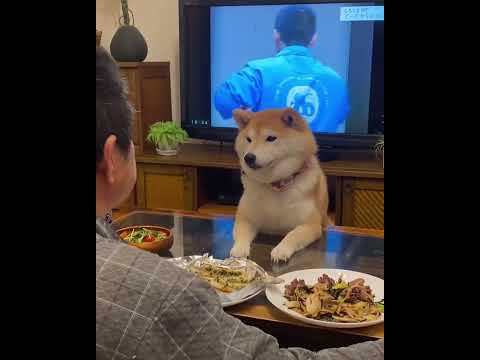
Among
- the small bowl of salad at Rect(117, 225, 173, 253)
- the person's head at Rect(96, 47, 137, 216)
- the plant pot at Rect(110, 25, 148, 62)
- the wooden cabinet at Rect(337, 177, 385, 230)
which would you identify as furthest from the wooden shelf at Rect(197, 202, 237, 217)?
the person's head at Rect(96, 47, 137, 216)

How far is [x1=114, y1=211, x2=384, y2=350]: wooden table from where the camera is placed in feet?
3.74

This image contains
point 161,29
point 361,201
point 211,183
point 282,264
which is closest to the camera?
point 282,264

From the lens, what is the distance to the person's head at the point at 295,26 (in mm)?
2895

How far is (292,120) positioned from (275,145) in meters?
0.11

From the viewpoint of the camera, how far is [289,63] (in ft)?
9.77

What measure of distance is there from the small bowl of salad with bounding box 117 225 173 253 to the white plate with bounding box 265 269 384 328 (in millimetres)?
356

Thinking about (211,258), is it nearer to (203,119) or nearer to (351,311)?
(351,311)

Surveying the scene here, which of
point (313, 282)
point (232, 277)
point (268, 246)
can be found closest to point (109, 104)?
point (232, 277)

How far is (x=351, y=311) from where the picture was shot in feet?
3.76

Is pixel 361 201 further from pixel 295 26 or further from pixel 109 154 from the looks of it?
pixel 109 154

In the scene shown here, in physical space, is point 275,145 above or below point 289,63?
below

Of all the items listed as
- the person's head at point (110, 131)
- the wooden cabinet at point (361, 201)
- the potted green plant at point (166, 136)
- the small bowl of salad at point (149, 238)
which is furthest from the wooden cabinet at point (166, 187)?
the person's head at point (110, 131)

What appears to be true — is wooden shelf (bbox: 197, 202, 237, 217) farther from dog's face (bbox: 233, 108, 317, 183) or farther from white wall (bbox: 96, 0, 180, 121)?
dog's face (bbox: 233, 108, 317, 183)
